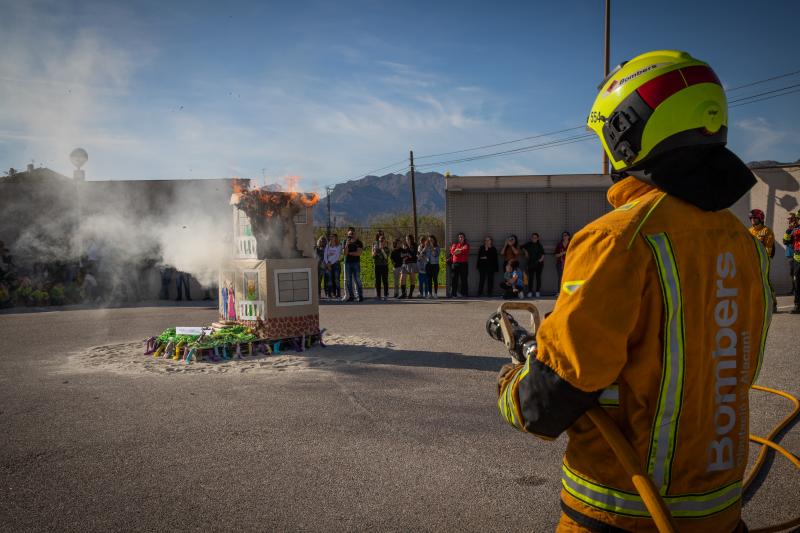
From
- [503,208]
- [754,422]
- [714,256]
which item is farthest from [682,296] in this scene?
[503,208]

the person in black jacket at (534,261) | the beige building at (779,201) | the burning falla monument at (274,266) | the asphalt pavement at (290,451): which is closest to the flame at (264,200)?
the burning falla monument at (274,266)

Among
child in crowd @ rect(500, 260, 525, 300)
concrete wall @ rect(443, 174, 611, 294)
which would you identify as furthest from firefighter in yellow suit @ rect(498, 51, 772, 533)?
concrete wall @ rect(443, 174, 611, 294)

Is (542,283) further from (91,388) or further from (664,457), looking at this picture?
(664,457)

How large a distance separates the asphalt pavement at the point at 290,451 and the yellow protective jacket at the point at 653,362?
1950 millimetres

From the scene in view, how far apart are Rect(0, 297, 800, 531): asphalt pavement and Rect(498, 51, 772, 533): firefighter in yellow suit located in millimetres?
1951

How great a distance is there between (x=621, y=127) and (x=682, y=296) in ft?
1.99

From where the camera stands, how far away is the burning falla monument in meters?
9.02

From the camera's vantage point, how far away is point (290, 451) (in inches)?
186

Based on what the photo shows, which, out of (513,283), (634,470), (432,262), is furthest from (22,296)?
(634,470)

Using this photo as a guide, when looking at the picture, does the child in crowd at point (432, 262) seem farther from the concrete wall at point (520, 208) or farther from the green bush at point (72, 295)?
the green bush at point (72, 295)

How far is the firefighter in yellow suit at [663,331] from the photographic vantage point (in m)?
1.57

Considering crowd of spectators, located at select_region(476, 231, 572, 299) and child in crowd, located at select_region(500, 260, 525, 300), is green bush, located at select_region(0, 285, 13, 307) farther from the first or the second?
child in crowd, located at select_region(500, 260, 525, 300)

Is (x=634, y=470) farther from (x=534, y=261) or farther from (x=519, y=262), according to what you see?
(x=519, y=262)

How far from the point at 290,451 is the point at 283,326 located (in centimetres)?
444
